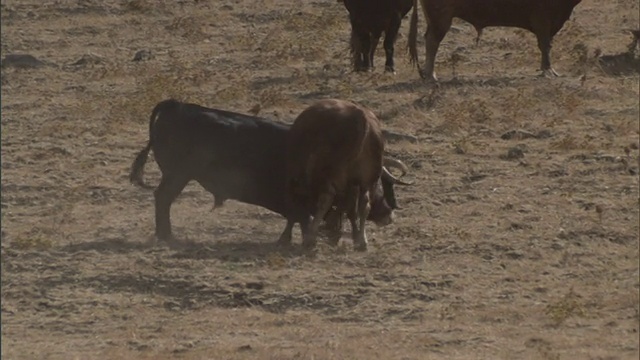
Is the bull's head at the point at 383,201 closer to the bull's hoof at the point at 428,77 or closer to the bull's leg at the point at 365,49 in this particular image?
the bull's hoof at the point at 428,77

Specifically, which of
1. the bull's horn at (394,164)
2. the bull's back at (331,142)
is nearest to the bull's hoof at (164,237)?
the bull's back at (331,142)

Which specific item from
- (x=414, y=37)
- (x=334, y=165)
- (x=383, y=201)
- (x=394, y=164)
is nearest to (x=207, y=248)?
(x=334, y=165)

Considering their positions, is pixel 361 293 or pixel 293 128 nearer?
pixel 361 293

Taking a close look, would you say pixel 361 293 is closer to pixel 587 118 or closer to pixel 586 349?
pixel 586 349

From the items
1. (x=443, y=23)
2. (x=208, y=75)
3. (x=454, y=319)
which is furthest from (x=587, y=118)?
(x=454, y=319)

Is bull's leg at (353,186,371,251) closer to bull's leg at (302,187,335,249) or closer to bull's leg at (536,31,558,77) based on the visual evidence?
bull's leg at (302,187,335,249)

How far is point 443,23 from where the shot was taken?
1844cm

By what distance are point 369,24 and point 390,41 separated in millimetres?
336

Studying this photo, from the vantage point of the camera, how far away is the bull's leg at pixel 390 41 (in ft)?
61.7

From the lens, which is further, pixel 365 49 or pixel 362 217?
pixel 365 49

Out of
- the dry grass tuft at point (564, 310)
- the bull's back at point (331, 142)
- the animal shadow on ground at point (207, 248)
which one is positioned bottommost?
the animal shadow on ground at point (207, 248)

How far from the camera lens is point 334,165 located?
12406mm

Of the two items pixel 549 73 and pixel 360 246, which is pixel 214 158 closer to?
pixel 360 246

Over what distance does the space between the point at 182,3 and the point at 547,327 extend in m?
12.5
